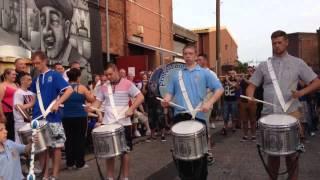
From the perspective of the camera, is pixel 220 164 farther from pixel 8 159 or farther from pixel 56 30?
pixel 56 30

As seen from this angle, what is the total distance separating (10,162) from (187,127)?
6.92ft

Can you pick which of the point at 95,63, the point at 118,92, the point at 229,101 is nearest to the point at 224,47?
the point at 95,63

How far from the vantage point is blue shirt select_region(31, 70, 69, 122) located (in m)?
8.20

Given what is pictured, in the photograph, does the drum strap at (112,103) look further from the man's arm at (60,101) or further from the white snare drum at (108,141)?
the white snare drum at (108,141)

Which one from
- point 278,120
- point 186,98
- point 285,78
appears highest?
point 285,78

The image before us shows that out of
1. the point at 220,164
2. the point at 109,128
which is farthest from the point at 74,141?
the point at 109,128

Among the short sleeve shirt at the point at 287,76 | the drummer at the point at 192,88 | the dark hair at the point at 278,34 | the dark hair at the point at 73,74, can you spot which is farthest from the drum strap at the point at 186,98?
the dark hair at the point at 73,74

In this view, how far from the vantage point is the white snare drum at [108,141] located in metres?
7.32

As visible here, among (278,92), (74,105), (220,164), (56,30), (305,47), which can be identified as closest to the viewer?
(278,92)

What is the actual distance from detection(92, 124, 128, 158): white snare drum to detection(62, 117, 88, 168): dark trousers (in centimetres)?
275

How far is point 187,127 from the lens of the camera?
6.77 meters

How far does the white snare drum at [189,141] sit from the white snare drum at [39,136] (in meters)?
1.84

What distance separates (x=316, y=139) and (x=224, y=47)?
4473 cm

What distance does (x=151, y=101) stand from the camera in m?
15.7
